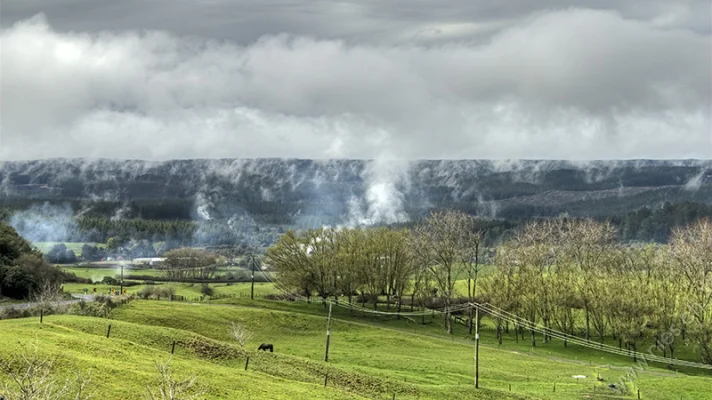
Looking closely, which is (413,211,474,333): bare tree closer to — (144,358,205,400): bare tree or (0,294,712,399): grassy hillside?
(0,294,712,399): grassy hillside

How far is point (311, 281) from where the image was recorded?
130 meters

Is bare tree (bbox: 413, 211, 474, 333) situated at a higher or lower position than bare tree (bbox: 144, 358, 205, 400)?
higher

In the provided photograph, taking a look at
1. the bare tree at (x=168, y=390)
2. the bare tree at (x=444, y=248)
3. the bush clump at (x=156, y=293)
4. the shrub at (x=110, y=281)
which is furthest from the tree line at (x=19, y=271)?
the bare tree at (x=168, y=390)

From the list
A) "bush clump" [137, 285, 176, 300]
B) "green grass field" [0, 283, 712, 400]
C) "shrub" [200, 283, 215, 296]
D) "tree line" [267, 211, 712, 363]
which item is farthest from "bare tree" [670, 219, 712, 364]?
"shrub" [200, 283, 215, 296]

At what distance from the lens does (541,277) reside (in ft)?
389

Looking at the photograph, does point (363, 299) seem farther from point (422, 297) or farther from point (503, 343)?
point (503, 343)

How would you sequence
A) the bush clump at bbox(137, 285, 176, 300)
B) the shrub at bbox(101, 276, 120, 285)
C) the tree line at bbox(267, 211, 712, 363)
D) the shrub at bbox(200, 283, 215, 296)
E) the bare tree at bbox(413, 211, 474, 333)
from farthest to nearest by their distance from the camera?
1. the shrub at bbox(101, 276, 120, 285)
2. the shrub at bbox(200, 283, 215, 296)
3. the bare tree at bbox(413, 211, 474, 333)
4. the bush clump at bbox(137, 285, 176, 300)
5. the tree line at bbox(267, 211, 712, 363)

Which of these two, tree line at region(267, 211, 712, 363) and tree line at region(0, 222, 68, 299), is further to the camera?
tree line at region(0, 222, 68, 299)

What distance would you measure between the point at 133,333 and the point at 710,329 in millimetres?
80921

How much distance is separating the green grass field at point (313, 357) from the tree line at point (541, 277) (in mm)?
6919

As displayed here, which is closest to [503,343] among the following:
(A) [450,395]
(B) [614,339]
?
(B) [614,339]

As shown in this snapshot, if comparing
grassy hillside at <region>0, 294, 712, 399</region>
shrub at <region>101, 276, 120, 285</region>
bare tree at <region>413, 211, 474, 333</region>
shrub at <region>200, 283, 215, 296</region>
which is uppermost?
bare tree at <region>413, 211, 474, 333</region>

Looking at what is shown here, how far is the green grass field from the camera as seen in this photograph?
170ft

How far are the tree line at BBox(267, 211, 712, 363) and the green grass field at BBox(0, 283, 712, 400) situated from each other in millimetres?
6919
